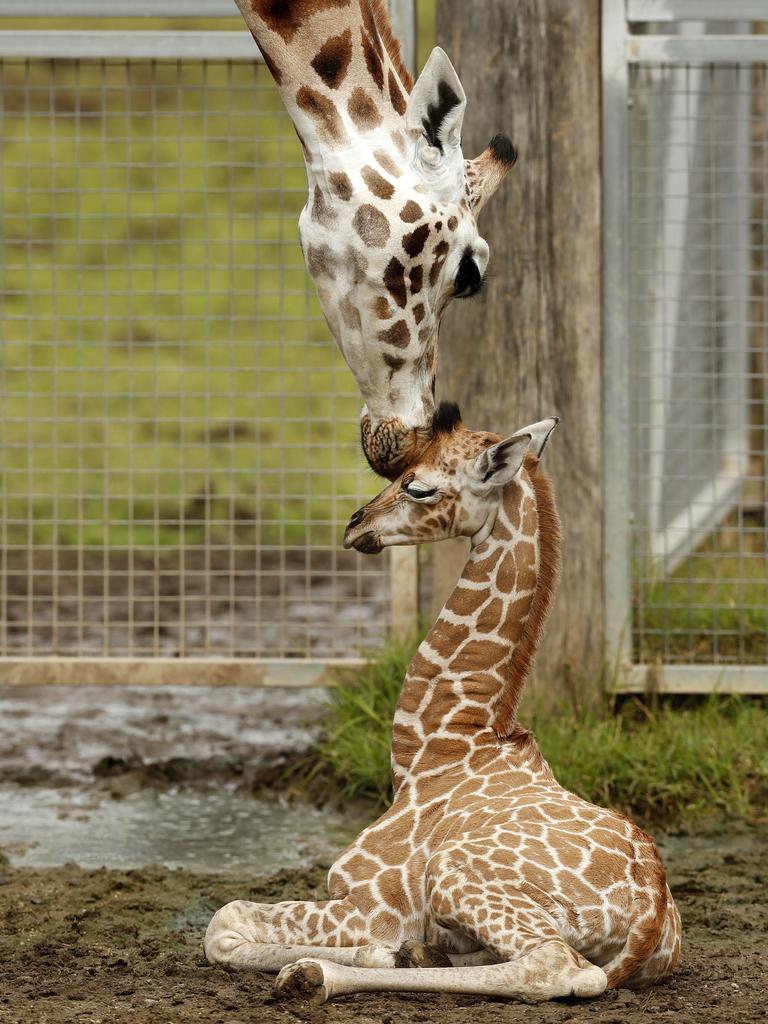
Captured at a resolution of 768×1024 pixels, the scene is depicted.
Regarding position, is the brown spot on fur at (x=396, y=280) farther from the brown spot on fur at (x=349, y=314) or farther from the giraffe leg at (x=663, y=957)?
the giraffe leg at (x=663, y=957)

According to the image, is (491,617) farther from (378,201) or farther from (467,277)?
(378,201)

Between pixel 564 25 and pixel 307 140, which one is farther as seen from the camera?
pixel 564 25

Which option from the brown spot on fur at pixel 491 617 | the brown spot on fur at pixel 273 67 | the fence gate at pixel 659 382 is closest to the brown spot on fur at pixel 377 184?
the brown spot on fur at pixel 273 67

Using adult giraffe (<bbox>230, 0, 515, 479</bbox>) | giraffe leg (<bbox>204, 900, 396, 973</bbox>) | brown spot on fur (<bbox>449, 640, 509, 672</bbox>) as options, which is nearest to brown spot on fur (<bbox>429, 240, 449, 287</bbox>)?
adult giraffe (<bbox>230, 0, 515, 479</bbox>)

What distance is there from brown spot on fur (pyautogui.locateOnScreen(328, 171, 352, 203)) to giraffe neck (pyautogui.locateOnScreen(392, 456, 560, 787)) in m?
0.82

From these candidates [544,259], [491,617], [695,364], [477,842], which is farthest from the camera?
[695,364]

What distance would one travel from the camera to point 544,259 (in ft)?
18.4

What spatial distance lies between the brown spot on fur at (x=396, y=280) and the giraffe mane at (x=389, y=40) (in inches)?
20.5

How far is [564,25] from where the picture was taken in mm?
5590

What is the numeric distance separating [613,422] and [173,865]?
7.47 ft

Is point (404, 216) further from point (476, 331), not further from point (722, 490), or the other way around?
point (722, 490)

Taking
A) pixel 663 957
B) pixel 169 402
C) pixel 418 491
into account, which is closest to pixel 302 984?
pixel 663 957

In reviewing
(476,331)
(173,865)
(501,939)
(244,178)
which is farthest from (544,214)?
(244,178)

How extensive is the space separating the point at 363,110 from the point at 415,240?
1.16 feet
